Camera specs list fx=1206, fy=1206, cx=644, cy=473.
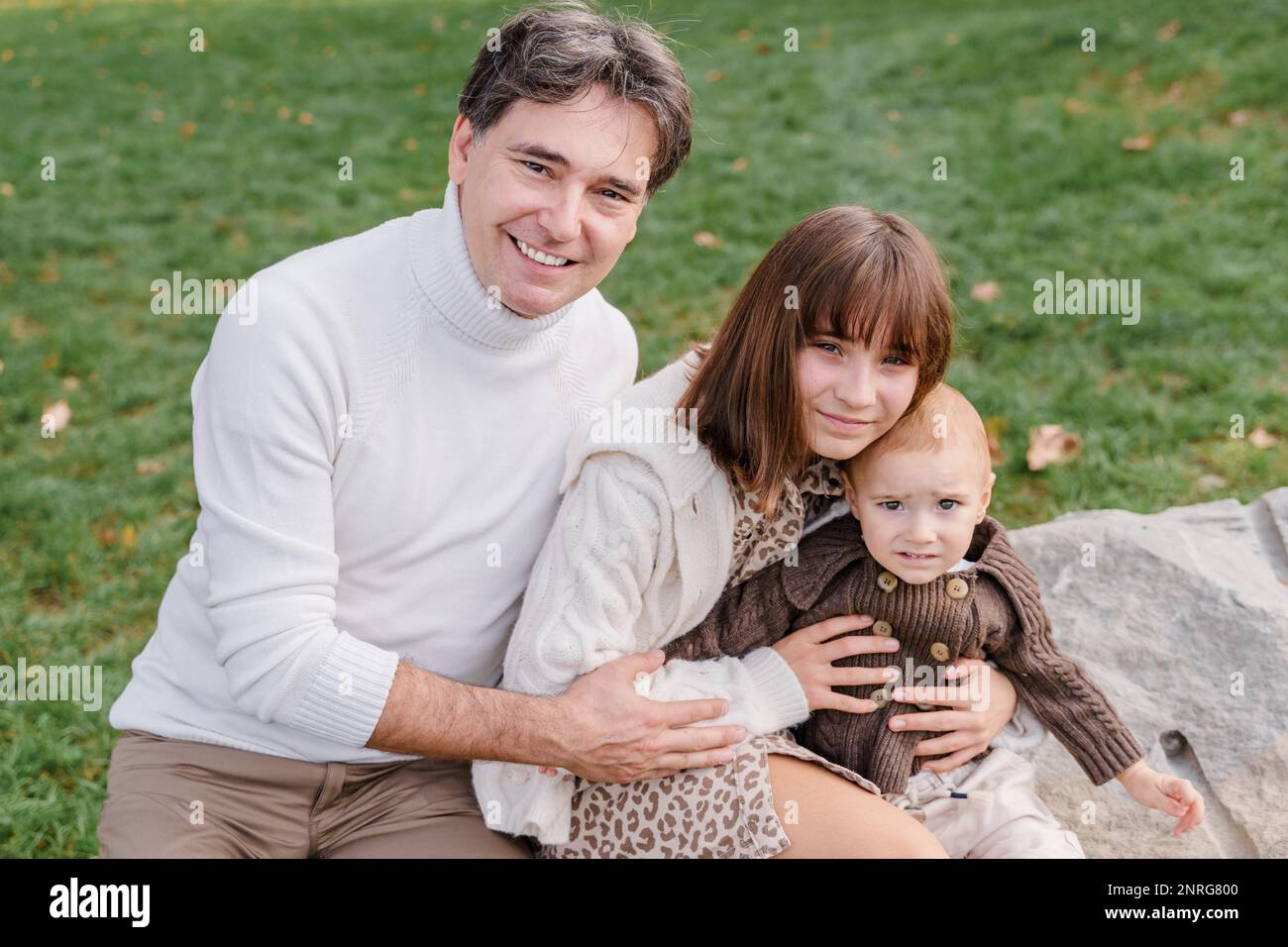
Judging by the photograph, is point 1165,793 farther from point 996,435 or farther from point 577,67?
point 996,435

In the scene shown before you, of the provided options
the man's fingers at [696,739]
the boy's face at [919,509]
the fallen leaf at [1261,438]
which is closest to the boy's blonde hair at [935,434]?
the boy's face at [919,509]

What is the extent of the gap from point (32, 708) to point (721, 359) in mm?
2210

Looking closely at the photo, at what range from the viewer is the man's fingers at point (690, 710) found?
84.4 inches

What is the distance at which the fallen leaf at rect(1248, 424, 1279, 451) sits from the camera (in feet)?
13.3

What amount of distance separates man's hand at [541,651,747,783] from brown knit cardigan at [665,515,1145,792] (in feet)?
0.54

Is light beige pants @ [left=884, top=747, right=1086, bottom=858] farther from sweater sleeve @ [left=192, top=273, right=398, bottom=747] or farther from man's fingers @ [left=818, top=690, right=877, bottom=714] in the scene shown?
sweater sleeve @ [left=192, top=273, right=398, bottom=747]

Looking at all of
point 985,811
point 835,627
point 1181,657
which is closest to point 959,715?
point 985,811

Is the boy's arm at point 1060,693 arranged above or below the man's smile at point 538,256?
below

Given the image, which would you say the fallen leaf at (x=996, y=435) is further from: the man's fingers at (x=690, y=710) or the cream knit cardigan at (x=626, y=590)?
the man's fingers at (x=690, y=710)

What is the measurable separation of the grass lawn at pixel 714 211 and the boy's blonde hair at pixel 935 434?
69cm

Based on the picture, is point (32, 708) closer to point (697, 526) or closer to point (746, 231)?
point (697, 526)

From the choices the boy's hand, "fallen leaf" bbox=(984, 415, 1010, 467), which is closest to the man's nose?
the boy's hand

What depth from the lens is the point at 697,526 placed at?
218cm

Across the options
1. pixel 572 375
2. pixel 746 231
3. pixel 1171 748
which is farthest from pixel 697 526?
pixel 746 231
